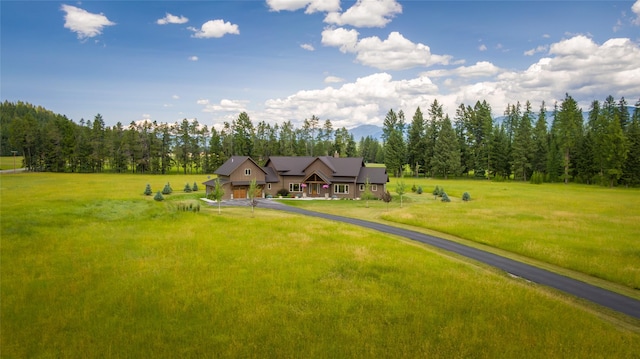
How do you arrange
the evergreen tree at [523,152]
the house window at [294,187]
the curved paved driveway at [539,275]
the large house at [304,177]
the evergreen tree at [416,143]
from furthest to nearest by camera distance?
the evergreen tree at [416,143] < the evergreen tree at [523,152] < the house window at [294,187] < the large house at [304,177] < the curved paved driveway at [539,275]

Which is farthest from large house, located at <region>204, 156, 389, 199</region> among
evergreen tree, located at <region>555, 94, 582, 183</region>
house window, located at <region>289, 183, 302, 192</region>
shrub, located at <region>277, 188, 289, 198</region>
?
evergreen tree, located at <region>555, 94, 582, 183</region>

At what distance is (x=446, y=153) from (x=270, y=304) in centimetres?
8117

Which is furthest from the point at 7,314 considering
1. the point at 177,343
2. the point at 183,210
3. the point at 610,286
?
the point at 610,286

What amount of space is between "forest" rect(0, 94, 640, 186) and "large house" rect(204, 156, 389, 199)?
83.0ft

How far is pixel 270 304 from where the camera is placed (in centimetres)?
1475

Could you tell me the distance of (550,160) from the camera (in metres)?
79.4

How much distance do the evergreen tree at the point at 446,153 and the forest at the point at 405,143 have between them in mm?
238

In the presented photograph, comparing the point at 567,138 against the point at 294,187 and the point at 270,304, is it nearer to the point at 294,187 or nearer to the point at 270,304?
the point at 294,187

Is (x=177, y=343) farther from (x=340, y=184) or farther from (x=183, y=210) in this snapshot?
(x=340, y=184)

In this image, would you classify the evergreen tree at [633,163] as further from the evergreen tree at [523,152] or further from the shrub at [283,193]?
the shrub at [283,193]

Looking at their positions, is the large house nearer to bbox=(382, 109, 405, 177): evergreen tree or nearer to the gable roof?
the gable roof

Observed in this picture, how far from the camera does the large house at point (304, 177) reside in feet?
183

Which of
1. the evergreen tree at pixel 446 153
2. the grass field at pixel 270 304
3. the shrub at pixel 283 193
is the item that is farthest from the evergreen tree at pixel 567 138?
the grass field at pixel 270 304

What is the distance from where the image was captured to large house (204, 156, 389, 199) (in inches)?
2196
